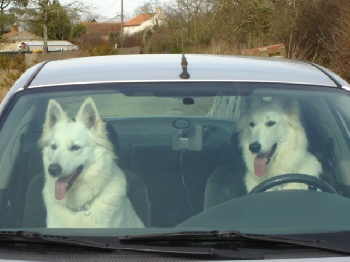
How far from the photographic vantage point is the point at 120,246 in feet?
8.32

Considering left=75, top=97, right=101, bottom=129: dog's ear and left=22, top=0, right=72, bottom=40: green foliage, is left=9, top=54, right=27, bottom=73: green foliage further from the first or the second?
left=75, top=97, right=101, bottom=129: dog's ear

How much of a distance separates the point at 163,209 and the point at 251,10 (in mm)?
27980

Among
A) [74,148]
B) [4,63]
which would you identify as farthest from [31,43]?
[74,148]

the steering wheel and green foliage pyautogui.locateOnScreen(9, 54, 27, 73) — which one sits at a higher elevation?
the steering wheel

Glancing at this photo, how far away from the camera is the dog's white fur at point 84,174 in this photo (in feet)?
9.43

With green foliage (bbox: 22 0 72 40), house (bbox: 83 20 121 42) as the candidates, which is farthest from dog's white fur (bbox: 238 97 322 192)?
house (bbox: 83 20 121 42)

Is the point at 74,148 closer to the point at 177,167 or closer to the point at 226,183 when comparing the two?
the point at 177,167

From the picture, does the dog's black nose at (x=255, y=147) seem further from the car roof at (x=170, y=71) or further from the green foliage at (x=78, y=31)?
the green foliage at (x=78, y=31)

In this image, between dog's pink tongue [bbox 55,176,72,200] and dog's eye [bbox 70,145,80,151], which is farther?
dog's eye [bbox 70,145,80,151]

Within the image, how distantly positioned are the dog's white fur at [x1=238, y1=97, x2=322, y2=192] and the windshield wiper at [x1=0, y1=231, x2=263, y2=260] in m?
0.67

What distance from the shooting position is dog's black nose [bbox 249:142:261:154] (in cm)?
325

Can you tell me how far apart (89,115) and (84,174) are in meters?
0.31

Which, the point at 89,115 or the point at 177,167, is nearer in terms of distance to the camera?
the point at 177,167

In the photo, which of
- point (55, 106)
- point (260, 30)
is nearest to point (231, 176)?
point (55, 106)
